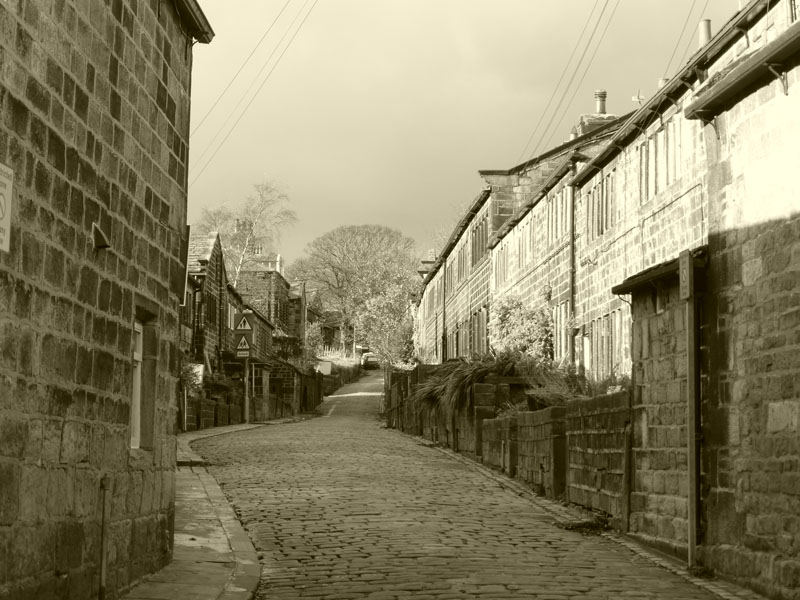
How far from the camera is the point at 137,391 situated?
10250mm

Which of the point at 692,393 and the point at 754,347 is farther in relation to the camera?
the point at 692,393

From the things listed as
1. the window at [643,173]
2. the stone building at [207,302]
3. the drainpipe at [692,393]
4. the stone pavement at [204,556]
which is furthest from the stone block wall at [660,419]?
the stone building at [207,302]

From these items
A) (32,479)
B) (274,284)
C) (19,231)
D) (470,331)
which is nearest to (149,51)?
(19,231)

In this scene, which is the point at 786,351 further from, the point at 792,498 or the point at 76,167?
the point at 76,167

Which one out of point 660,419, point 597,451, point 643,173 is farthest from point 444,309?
point 660,419

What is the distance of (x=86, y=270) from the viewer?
8.31 metres

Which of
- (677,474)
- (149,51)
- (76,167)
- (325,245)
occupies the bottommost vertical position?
(677,474)

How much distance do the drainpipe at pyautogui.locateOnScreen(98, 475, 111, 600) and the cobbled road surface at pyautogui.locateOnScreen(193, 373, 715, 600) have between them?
141 centimetres

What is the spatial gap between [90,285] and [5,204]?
74.3 inches

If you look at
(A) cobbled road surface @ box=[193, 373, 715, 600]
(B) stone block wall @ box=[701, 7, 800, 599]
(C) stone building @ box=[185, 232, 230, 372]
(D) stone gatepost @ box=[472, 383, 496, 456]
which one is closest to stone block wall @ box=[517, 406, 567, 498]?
(A) cobbled road surface @ box=[193, 373, 715, 600]

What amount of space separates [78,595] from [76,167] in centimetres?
285

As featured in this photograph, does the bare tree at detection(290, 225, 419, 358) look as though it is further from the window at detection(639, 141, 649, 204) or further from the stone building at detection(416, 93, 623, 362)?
the window at detection(639, 141, 649, 204)

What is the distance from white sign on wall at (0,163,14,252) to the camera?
21.4ft

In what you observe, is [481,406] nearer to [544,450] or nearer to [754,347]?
[544,450]
